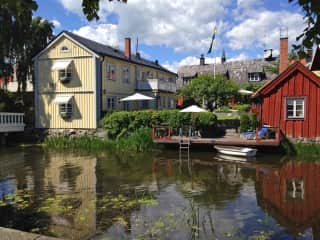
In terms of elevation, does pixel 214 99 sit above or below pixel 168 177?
above

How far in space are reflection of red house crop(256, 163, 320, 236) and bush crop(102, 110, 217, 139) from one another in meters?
7.96

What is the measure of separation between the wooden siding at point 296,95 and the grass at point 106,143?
810cm

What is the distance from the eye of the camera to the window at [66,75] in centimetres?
2738

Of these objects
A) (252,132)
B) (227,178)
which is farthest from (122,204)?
(252,132)

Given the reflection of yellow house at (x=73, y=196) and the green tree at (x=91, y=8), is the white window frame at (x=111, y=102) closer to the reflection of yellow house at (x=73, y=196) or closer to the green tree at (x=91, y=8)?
the reflection of yellow house at (x=73, y=196)

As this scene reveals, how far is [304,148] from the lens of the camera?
19328 mm

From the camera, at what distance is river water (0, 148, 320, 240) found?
7.28 m

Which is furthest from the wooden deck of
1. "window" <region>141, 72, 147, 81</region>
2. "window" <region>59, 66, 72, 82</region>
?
"window" <region>141, 72, 147, 81</region>

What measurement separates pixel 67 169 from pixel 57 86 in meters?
14.0

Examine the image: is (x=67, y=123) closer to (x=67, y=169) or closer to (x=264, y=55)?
(x=67, y=169)

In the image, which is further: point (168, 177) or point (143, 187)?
point (168, 177)

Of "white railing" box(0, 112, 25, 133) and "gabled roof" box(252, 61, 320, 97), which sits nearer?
"gabled roof" box(252, 61, 320, 97)

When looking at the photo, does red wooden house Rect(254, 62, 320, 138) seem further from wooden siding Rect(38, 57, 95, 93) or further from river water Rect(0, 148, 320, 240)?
wooden siding Rect(38, 57, 95, 93)

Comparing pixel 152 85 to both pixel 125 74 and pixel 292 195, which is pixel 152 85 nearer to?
pixel 125 74
